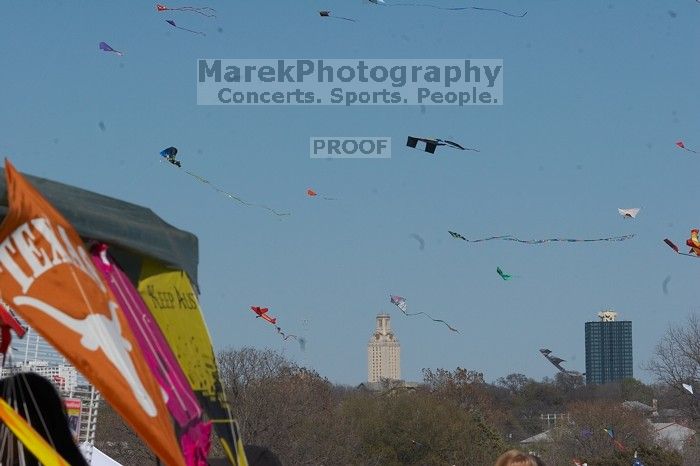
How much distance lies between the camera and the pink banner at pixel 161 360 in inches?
145

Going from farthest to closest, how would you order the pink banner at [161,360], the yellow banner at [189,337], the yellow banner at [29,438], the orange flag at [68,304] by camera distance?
the yellow banner at [189,337]
the pink banner at [161,360]
the yellow banner at [29,438]
the orange flag at [68,304]

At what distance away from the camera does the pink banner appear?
368 cm

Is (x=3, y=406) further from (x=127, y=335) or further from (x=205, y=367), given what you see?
(x=205, y=367)

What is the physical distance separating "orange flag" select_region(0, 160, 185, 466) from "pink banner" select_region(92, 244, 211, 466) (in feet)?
0.65

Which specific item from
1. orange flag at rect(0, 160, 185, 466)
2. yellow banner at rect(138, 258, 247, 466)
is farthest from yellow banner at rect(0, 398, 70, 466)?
yellow banner at rect(138, 258, 247, 466)

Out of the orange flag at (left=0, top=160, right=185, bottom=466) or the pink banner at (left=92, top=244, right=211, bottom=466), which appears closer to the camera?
the orange flag at (left=0, top=160, right=185, bottom=466)

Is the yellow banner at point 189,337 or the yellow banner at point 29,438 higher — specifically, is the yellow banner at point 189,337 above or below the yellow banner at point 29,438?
above

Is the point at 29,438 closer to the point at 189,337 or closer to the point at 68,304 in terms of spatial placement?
the point at 68,304

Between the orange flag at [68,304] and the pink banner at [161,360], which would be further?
the pink banner at [161,360]

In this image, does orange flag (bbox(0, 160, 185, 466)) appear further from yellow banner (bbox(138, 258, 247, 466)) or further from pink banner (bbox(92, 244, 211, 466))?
yellow banner (bbox(138, 258, 247, 466))

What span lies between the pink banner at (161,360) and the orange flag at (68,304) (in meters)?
0.20

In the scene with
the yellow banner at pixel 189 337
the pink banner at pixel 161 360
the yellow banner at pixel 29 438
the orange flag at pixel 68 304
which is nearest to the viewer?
the orange flag at pixel 68 304

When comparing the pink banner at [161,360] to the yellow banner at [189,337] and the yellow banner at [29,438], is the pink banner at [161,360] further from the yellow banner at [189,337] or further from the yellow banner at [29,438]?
the yellow banner at [29,438]

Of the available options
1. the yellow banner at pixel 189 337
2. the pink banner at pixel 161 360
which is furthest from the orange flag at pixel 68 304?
the yellow banner at pixel 189 337
